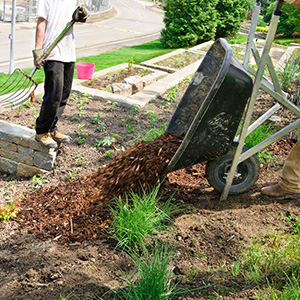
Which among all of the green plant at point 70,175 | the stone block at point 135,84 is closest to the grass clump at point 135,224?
the green plant at point 70,175

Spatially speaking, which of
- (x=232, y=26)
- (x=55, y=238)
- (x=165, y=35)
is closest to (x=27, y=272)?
(x=55, y=238)

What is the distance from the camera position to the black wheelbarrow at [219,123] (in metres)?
2.84

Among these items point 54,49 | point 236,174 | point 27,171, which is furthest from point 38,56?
point 236,174

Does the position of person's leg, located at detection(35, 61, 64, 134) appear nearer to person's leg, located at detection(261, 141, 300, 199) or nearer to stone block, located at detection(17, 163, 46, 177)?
stone block, located at detection(17, 163, 46, 177)

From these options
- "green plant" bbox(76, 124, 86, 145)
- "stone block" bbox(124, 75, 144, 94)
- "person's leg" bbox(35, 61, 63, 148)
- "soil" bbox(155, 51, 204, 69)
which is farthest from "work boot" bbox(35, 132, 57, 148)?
"soil" bbox(155, 51, 204, 69)

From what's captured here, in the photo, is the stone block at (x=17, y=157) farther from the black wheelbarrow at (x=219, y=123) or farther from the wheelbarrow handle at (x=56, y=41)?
the black wheelbarrow at (x=219, y=123)

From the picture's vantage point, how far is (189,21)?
14453 mm

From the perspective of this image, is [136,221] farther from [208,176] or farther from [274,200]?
[274,200]

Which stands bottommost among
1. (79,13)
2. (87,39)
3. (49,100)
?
(87,39)

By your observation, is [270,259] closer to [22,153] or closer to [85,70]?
[22,153]

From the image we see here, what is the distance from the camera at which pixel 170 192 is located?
11.7 ft

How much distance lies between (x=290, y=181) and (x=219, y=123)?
830mm

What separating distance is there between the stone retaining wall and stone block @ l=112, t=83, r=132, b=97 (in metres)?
2.30

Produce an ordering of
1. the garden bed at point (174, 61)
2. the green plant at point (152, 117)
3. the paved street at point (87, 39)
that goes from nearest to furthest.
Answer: the green plant at point (152, 117), the garden bed at point (174, 61), the paved street at point (87, 39)
